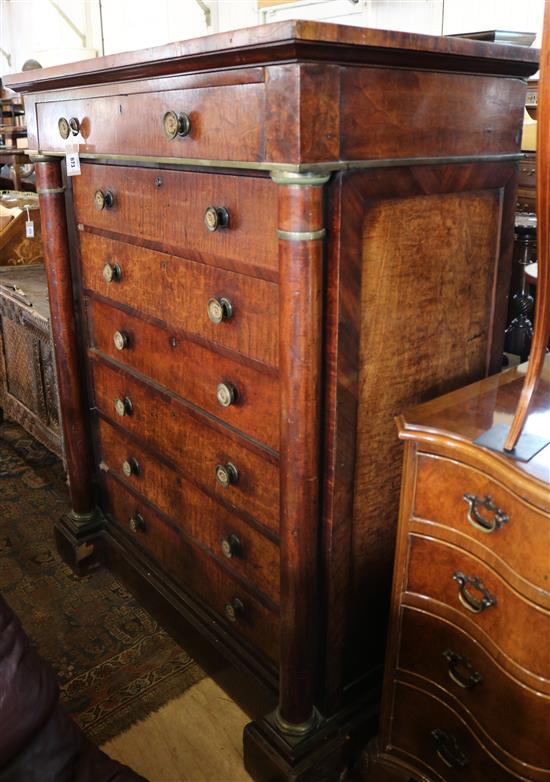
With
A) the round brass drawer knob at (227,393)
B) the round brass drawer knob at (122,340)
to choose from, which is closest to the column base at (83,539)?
the round brass drawer knob at (122,340)

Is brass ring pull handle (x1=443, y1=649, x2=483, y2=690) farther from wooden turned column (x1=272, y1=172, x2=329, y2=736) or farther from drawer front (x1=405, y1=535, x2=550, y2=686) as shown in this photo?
wooden turned column (x1=272, y1=172, x2=329, y2=736)

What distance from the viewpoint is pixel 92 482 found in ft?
8.33

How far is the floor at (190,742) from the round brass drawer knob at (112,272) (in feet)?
3.95

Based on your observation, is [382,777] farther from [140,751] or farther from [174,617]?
[174,617]

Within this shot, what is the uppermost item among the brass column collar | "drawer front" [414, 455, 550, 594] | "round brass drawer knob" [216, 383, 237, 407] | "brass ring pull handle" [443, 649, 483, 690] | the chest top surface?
the brass column collar

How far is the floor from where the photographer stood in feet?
6.07

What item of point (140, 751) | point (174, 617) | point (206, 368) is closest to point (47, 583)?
point (174, 617)

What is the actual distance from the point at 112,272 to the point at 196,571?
0.88 m

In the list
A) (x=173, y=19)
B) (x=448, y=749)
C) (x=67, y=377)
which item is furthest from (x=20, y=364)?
(x=173, y=19)

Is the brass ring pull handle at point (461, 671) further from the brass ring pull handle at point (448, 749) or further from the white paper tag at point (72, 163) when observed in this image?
the white paper tag at point (72, 163)

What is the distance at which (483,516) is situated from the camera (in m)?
1.29

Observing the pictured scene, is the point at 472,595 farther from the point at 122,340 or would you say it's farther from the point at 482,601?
the point at 122,340

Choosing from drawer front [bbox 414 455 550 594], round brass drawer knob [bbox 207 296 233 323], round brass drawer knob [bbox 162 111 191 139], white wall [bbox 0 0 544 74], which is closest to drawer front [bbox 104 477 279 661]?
drawer front [bbox 414 455 550 594]

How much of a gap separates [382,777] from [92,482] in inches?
54.0
